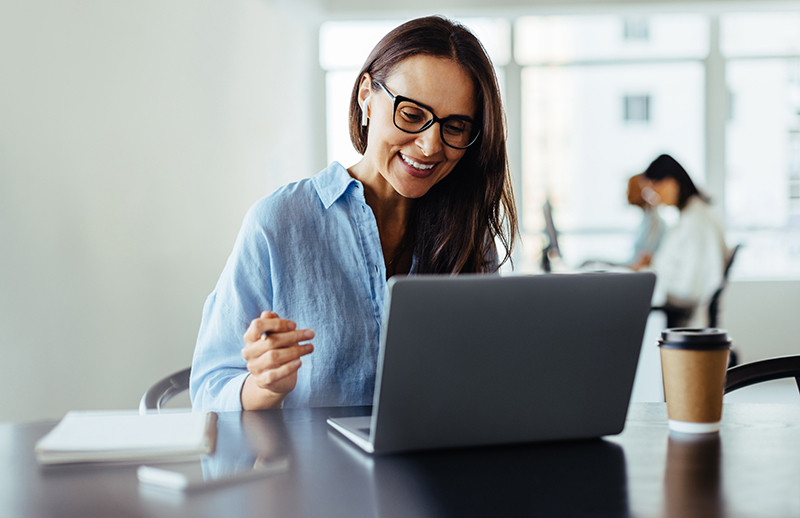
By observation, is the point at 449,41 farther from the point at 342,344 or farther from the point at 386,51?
the point at 342,344

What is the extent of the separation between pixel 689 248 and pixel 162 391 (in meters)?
2.84

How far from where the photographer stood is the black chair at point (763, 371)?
4.00 feet

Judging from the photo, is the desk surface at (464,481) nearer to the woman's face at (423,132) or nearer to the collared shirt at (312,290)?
the collared shirt at (312,290)

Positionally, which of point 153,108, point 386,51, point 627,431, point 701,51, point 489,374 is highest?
point 701,51

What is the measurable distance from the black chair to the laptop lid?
1.57 ft

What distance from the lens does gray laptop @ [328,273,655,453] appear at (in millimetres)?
745

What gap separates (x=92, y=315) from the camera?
8.17 ft

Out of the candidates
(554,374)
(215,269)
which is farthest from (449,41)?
(215,269)

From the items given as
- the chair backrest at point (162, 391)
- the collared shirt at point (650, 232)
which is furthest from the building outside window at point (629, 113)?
the chair backrest at point (162, 391)

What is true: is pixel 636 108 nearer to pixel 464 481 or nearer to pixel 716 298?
pixel 716 298

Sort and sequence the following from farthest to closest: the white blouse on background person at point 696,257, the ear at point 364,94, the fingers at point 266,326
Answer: the white blouse on background person at point 696,257
the ear at point 364,94
the fingers at point 266,326

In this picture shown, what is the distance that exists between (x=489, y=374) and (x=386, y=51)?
79cm

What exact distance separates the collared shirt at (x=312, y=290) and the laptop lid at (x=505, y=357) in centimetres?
50

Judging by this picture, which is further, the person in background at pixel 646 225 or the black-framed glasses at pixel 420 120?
the person in background at pixel 646 225
